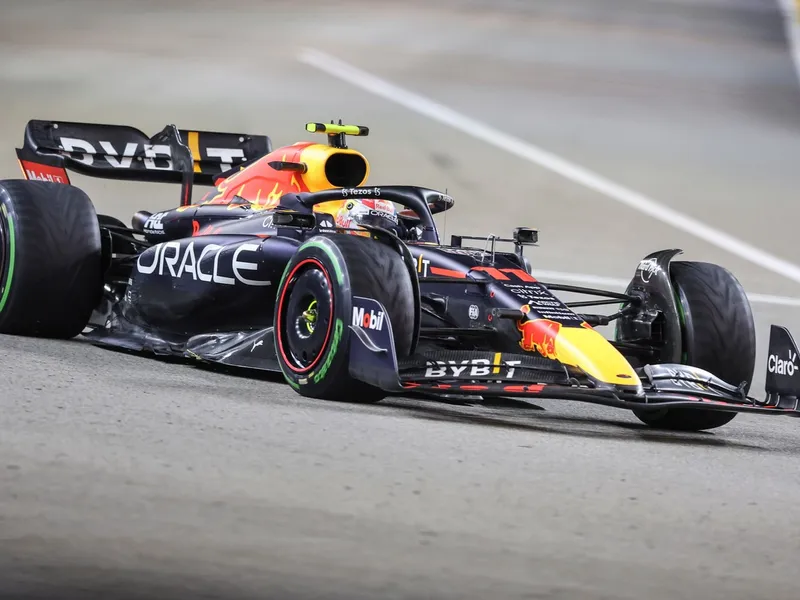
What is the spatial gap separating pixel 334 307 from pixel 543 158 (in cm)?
1233

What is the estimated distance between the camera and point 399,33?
24.3 meters

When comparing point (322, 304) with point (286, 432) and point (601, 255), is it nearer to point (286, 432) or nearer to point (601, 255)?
point (286, 432)

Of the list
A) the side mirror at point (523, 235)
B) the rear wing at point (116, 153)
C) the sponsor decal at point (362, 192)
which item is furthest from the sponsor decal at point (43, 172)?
the side mirror at point (523, 235)

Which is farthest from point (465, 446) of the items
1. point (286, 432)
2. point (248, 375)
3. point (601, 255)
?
point (601, 255)

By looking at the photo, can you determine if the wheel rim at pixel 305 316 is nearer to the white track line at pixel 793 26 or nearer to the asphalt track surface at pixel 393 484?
the asphalt track surface at pixel 393 484

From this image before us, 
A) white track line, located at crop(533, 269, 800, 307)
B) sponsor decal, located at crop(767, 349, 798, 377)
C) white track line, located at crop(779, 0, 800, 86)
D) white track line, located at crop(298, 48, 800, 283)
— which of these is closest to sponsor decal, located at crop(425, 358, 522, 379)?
sponsor decal, located at crop(767, 349, 798, 377)

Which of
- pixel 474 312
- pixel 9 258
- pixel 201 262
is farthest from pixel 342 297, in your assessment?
pixel 9 258

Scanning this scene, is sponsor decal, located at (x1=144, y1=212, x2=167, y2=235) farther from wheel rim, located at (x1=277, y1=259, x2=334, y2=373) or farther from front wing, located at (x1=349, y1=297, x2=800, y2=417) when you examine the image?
front wing, located at (x1=349, y1=297, x2=800, y2=417)

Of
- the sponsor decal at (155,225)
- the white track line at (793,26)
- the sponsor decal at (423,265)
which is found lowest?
the sponsor decal at (423,265)

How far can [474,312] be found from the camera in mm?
7258

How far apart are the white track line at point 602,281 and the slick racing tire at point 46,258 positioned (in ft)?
17.3

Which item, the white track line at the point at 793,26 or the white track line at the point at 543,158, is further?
the white track line at the point at 793,26

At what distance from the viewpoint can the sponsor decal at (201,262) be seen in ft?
26.3

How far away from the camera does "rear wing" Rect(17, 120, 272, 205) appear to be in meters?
10.2
